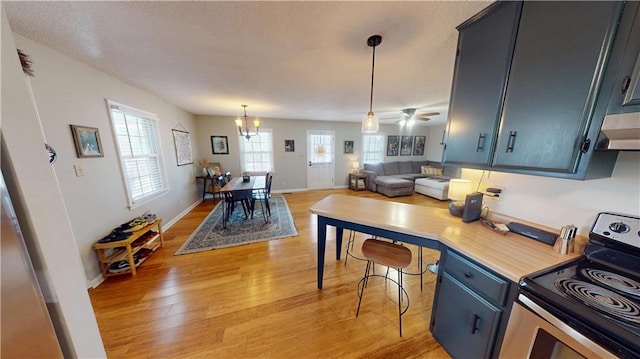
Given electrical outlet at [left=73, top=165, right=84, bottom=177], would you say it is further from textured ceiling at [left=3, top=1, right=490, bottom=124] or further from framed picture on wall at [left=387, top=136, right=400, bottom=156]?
framed picture on wall at [left=387, top=136, right=400, bottom=156]

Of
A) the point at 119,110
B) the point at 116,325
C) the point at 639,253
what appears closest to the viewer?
the point at 639,253

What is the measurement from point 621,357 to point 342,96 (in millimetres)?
3327

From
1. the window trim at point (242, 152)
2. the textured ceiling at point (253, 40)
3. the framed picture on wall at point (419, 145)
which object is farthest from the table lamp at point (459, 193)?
the framed picture on wall at point (419, 145)

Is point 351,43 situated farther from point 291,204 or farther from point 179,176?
point 179,176

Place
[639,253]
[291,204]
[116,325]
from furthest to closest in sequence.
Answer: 1. [291,204]
2. [116,325]
3. [639,253]

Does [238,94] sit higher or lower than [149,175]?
higher

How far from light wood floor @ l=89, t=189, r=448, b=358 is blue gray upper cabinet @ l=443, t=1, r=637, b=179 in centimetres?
147

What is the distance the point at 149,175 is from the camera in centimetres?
299

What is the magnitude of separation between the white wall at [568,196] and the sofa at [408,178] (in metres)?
3.76

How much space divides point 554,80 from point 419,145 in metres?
6.72

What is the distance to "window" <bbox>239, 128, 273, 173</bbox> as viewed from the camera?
5363mm

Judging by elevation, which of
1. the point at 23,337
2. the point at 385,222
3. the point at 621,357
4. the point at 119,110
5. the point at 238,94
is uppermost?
the point at 238,94

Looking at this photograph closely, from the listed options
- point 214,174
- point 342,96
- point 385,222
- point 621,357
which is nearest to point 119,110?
point 214,174

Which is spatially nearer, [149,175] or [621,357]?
[621,357]
